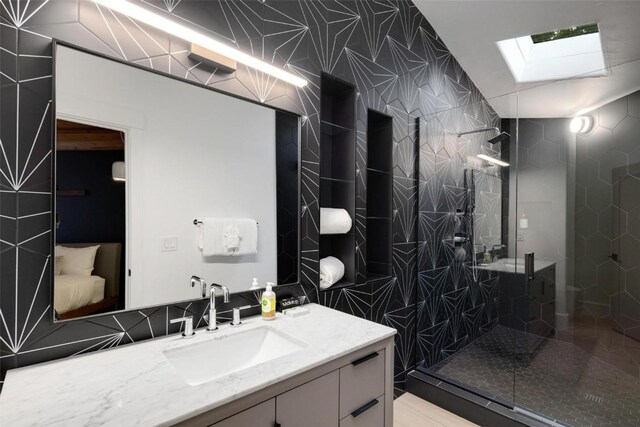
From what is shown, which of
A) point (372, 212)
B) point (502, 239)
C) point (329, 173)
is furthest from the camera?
point (502, 239)

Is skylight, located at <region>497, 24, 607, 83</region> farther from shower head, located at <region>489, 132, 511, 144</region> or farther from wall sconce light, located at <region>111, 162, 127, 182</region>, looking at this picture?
wall sconce light, located at <region>111, 162, 127, 182</region>

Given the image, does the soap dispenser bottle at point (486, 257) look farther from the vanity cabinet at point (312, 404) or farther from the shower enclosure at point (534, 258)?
the vanity cabinet at point (312, 404)

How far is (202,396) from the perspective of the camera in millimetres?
850

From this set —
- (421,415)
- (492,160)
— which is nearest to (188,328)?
(421,415)

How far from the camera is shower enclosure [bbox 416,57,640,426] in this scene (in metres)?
2.03

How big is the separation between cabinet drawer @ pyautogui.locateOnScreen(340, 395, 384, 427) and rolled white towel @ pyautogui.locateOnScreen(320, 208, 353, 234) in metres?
0.94

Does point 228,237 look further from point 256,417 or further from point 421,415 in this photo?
point 421,415

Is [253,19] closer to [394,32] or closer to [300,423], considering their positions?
[394,32]

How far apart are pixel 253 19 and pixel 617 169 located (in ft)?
7.95

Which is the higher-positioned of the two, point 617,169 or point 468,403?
point 617,169

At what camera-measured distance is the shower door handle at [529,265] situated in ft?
8.34

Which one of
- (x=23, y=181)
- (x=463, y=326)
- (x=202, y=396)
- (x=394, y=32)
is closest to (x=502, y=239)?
(x=463, y=326)

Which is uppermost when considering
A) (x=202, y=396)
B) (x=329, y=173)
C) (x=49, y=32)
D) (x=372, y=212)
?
(x=49, y=32)

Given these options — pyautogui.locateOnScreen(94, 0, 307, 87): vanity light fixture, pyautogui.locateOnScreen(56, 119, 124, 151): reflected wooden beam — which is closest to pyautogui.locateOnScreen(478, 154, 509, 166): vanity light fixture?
pyautogui.locateOnScreen(94, 0, 307, 87): vanity light fixture
